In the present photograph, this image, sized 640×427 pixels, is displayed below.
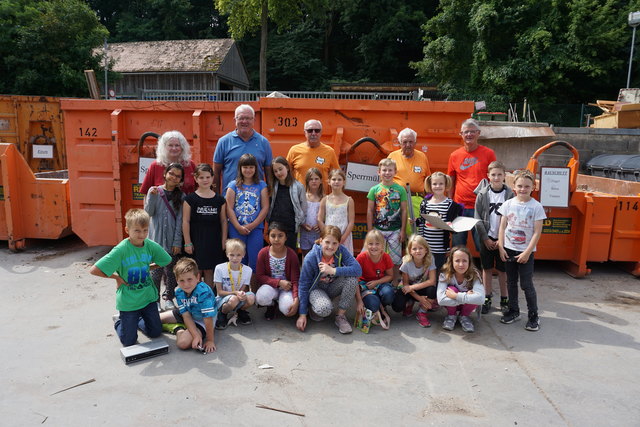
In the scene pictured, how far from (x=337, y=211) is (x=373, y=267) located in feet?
2.20

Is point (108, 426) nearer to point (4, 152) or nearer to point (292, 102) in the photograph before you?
point (292, 102)

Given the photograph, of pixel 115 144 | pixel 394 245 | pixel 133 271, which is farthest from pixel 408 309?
pixel 115 144

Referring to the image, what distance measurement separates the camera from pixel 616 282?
18.8 ft

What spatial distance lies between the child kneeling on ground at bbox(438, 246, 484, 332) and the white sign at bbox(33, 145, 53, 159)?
869 cm

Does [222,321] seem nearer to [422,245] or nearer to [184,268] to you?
[184,268]

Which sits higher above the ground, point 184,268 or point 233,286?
point 184,268

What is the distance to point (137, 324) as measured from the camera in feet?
12.5

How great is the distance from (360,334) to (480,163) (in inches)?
91.3

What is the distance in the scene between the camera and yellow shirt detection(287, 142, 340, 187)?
498 cm

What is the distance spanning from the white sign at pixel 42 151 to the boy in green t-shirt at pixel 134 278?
695cm

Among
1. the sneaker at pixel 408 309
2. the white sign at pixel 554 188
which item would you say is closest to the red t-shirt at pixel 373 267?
the sneaker at pixel 408 309

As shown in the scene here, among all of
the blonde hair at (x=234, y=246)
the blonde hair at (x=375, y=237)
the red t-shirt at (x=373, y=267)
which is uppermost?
the blonde hair at (x=375, y=237)

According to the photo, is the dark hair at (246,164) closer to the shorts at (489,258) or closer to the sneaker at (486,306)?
the shorts at (489,258)

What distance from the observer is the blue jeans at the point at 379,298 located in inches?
168
